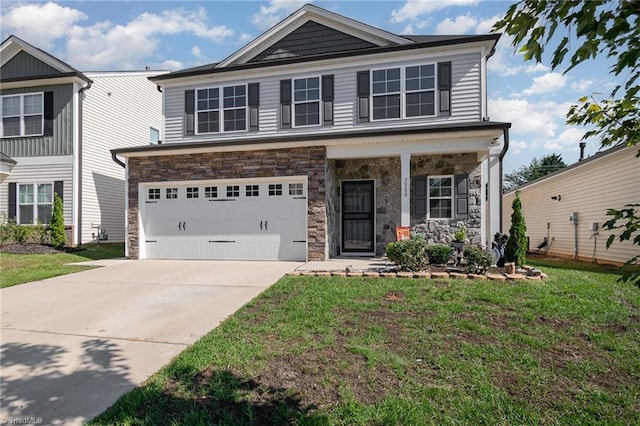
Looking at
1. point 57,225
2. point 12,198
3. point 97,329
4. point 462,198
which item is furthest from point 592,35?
point 12,198

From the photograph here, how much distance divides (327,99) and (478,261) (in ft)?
22.0

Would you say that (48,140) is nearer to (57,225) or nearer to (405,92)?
(57,225)

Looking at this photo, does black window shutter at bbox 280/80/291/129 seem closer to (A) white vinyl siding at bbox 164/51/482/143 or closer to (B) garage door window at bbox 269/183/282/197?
(A) white vinyl siding at bbox 164/51/482/143

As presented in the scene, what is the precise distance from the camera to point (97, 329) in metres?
4.43

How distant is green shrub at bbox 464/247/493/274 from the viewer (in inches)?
275

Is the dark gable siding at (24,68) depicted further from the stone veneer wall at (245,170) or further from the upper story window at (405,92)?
the upper story window at (405,92)

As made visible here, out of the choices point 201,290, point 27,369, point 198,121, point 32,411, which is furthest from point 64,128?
point 32,411

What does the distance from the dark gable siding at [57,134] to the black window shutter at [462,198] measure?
46.0 feet

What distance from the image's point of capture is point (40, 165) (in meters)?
13.6

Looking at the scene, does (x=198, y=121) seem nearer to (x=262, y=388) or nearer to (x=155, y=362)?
(x=155, y=362)

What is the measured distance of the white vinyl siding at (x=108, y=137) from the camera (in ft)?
45.5

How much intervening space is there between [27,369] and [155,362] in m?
1.20

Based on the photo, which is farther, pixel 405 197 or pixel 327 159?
pixel 327 159

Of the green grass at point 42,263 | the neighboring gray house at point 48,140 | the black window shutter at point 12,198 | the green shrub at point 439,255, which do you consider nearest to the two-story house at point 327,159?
the green shrub at point 439,255
